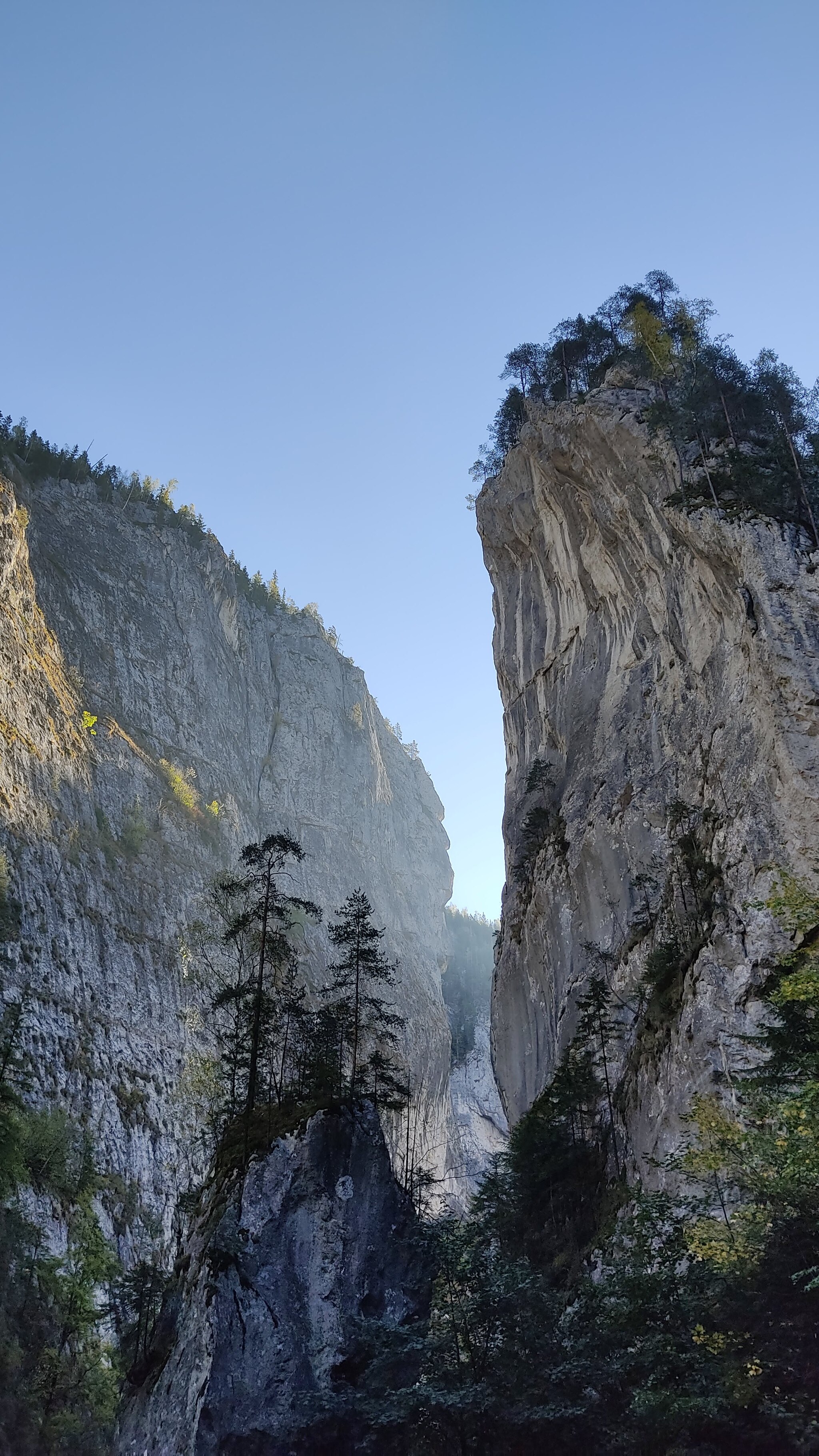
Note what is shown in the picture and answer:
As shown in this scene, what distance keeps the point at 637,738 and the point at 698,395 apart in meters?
12.4

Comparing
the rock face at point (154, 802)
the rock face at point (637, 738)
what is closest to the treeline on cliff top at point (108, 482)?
the rock face at point (154, 802)

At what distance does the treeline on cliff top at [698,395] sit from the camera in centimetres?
3003

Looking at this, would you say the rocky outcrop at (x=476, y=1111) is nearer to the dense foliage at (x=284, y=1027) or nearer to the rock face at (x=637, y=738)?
the rock face at (x=637, y=738)

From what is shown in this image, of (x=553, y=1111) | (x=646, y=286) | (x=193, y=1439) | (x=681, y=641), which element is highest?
(x=646, y=286)

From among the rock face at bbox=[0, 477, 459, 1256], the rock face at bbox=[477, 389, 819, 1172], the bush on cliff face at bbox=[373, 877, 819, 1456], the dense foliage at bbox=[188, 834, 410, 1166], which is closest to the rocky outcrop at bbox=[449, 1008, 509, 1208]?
the rock face at bbox=[0, 477, 459, 1256]

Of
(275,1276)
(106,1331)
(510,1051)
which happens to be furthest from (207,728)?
(275,1276)

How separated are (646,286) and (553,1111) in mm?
38721

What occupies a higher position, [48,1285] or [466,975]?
[466,975]

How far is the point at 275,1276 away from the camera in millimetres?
18703

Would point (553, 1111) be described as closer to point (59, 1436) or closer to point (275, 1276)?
point (275, 1276)

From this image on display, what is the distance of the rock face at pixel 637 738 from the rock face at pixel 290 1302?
725 centimetres

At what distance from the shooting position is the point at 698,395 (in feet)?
111

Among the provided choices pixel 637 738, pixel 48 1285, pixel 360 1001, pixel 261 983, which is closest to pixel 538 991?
pixel 637 738

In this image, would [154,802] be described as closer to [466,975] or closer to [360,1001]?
[360,1001]
